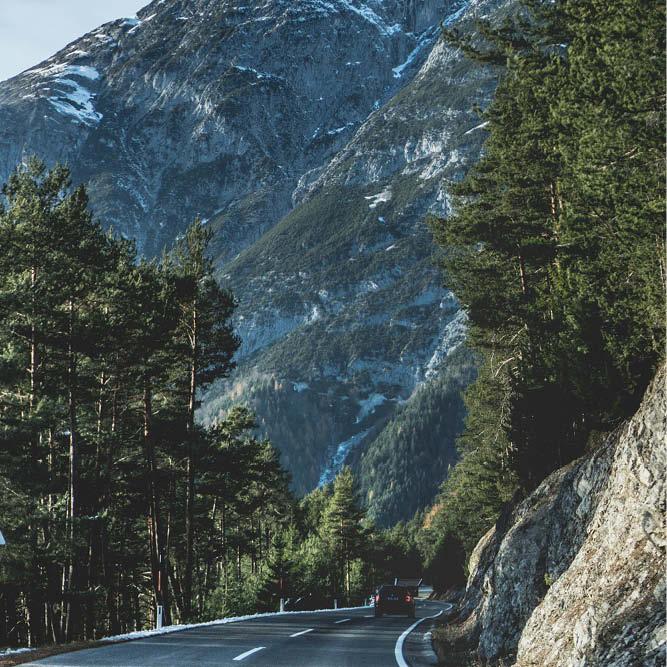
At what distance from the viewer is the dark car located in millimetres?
36000

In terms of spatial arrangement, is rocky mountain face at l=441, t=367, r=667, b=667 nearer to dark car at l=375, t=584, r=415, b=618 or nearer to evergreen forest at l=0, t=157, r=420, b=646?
evergreen forest at l=0, t=157, r=420, b=646

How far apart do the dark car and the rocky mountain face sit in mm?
17128

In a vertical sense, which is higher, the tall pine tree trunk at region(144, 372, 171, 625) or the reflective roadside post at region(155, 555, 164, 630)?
the tall pine tree trunk at region(144, 372, 171, 625)

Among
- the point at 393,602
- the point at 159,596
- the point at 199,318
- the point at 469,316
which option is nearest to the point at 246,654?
the point at 159,596

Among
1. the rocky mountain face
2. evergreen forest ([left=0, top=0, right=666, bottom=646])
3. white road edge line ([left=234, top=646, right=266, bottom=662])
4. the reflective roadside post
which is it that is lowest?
the reflective roadside post

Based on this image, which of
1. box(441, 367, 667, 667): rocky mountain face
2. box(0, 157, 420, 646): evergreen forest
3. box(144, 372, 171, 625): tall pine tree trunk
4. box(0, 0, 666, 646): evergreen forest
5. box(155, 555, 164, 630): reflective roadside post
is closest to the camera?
box(441, 367, 667, 667): rocky mountain face

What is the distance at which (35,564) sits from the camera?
69.9ft

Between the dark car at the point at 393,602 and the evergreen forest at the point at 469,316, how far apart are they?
765 centimetres

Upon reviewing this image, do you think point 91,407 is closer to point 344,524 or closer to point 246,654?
point 246,654

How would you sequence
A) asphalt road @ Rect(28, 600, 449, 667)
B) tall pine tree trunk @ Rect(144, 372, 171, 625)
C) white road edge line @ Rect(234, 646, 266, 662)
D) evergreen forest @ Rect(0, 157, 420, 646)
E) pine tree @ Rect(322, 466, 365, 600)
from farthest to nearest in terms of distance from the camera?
pine tree @ Rect(322, 466, 365, 600) < tall pine tree trunk @ Rect(144, 372, 171, 625) < evergreen forest @ Rect(0, 157, 420, 646) < white road edge line @ Rect(234, 646, 266, 662) < asphalt road @ Rect(28, 600, 449, 667)

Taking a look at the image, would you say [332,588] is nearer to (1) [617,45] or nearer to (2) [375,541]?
(2) [375,541]

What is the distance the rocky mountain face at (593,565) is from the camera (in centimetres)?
859

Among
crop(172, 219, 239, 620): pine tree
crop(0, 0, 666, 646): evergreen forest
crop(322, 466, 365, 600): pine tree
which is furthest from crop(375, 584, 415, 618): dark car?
crop(322, 466, 365, 600): pine tree

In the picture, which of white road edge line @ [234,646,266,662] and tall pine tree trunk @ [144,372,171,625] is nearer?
white road edge line @ [234,646,266,662]
